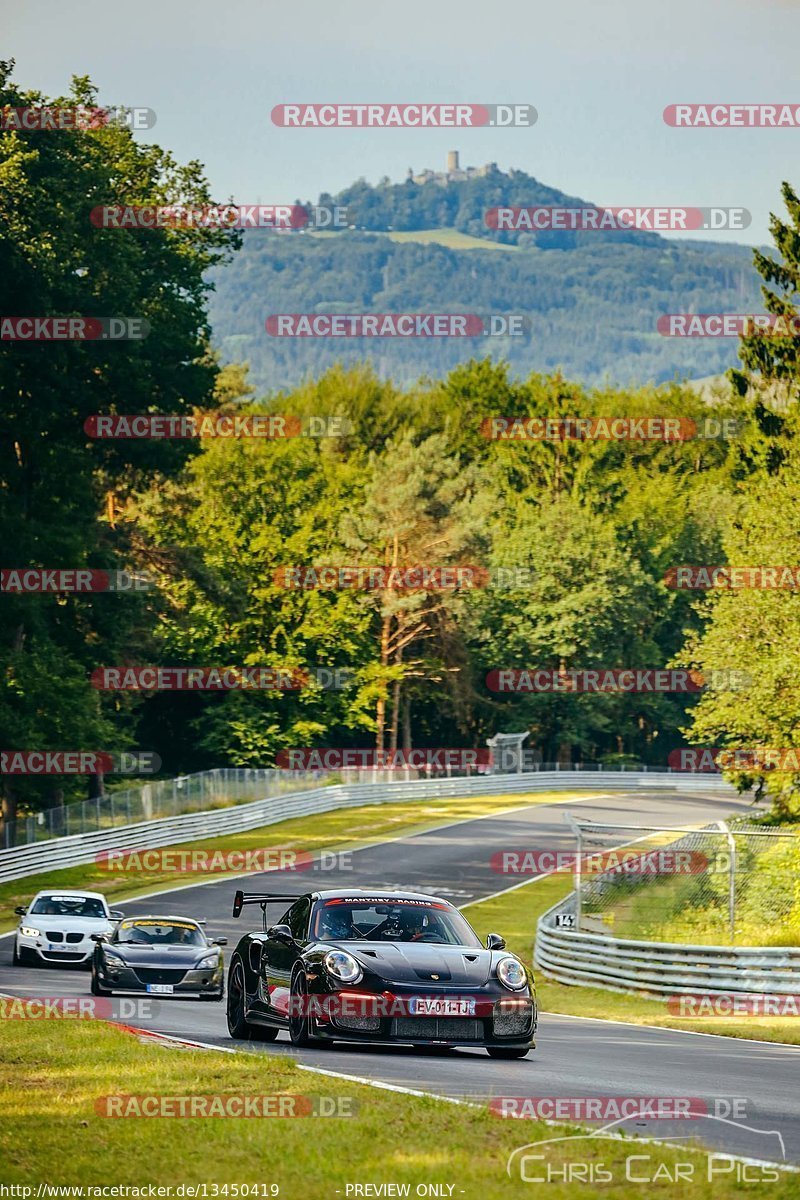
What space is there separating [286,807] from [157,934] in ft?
127

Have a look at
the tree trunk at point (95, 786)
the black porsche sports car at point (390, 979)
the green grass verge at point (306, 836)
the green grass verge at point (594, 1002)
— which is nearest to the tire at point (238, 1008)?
the black porsche sports car at point (390, 979)

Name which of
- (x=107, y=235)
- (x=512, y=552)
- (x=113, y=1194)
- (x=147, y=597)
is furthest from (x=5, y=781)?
(x=512, y=552)

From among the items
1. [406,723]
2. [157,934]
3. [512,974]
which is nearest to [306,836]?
[406,723]

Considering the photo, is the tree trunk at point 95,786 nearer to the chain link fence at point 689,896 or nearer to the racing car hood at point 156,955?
the chain link fence at point 689,896

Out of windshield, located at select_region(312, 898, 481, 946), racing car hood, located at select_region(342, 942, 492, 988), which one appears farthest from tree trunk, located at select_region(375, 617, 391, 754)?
racing car hood, located at select_region(342, 942, 492, 988)

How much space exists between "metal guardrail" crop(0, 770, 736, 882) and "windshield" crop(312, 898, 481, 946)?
29.8 metres

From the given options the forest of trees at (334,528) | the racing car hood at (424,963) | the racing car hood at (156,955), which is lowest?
the racing car hood at (156,955)

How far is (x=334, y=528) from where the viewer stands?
82188 millimetres

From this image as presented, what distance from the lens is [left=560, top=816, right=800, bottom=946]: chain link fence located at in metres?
28.0

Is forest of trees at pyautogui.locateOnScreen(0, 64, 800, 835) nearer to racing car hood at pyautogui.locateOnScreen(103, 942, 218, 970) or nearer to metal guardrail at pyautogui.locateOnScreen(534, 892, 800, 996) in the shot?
metal guardrail at pyautogui.locateOnScreen(534, 892, 800, 996)

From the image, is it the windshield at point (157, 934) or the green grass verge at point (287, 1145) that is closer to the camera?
the green grass verge at point (287, 1145)

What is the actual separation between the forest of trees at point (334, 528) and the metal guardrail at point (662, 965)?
13356mm

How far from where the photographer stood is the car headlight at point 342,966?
13773 mm

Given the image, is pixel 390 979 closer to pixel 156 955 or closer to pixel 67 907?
pixel 156 955
